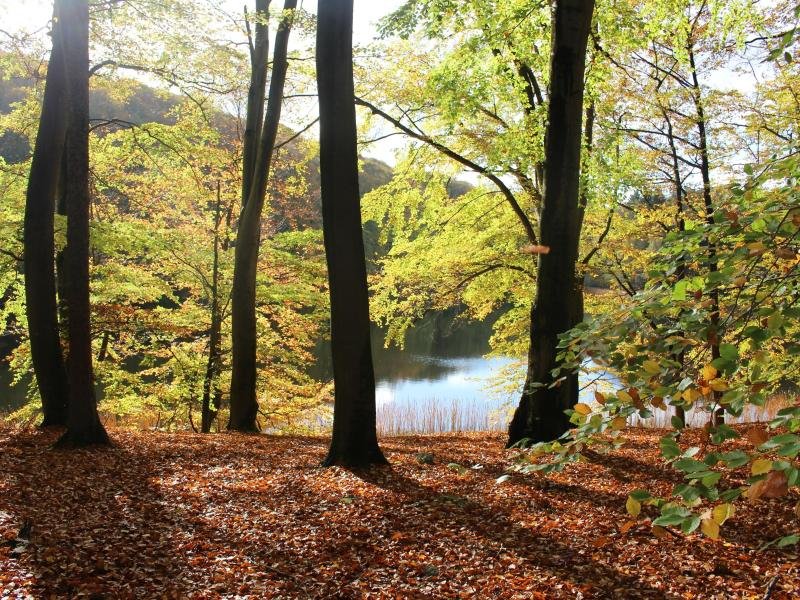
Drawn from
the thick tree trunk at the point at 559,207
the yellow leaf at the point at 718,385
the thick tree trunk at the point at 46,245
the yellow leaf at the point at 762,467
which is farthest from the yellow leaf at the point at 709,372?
the thick tree trunk at the point at 46,245

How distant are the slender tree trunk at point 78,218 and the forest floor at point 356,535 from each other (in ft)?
1.97

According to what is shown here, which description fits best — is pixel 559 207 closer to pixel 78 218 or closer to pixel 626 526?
pixel 626 526

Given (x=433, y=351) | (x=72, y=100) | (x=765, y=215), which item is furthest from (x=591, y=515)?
(x=433, y=351)

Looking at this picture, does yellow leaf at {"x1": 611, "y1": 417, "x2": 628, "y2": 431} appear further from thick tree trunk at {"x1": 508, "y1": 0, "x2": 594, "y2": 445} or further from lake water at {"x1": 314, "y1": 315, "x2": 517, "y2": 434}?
lake water at {"x1": 314, "y1": 315, "x2": 517, "y2": 434}

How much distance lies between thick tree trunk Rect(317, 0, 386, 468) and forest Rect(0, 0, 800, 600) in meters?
0.03

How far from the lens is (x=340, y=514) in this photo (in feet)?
14.3

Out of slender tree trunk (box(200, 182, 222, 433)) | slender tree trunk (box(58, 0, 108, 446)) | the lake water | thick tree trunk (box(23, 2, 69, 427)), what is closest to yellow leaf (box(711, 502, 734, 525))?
slender tree trunk (box(58, 0, 108, 446))

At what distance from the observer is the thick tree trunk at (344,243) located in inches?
215

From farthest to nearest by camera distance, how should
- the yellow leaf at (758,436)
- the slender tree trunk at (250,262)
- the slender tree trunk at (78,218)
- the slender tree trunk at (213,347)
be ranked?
1. the slender tree trunk at (213,347)
2. the slender tree trunk at (250,262)
3. the slender tree trunk at (78,218)
4. the yellow leaf at (758,436)

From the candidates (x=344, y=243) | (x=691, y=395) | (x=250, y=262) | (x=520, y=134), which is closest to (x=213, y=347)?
(x=250, y=262)

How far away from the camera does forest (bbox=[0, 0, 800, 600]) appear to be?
187 cm

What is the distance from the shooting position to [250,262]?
922 cm

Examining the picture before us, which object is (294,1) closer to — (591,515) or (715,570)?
(591,515)

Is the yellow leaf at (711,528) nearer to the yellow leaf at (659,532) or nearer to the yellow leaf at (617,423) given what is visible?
the yellow leaf at (659,532)
